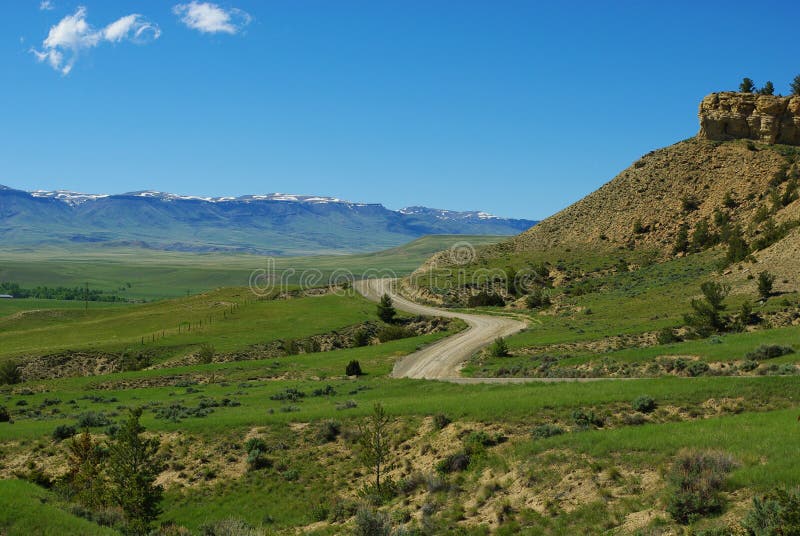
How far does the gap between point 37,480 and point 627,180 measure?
368ft

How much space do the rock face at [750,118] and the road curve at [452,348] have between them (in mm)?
63601

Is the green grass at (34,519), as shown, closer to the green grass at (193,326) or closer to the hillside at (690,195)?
the green grass at (193,326)

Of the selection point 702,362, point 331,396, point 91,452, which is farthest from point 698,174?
point 91,452

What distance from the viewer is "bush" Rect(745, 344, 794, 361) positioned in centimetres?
3444

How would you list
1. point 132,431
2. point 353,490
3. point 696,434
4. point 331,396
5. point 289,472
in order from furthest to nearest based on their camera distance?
point 331,396, point 289,472, point 353,490, point 132,431, point 696,434

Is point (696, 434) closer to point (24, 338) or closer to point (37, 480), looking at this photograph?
point (37, 480)

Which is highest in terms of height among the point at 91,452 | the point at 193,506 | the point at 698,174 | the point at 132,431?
the point at 698,174

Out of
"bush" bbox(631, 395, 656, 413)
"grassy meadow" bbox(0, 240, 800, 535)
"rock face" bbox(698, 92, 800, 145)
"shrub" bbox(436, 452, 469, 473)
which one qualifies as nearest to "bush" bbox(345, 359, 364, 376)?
"grassy meadow" bbox(0, 240, 800, 535)

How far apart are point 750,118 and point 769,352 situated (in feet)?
298

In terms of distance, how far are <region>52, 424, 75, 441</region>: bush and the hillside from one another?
83.3 metres

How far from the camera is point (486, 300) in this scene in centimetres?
9256

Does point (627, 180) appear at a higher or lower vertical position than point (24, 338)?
higher

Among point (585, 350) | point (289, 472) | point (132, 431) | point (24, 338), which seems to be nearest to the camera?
point (132, 431)

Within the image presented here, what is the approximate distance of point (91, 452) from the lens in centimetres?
2688
